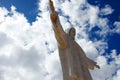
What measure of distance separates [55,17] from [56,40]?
129cm

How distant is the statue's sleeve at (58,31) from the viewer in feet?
58.9

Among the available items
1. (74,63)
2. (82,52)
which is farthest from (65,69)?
(82,52)

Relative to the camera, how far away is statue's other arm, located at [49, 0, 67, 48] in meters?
17.8

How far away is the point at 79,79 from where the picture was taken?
17.5m

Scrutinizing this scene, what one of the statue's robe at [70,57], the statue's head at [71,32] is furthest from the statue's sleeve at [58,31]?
the statue's head at [71,32]

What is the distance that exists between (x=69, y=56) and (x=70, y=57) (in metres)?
0.10

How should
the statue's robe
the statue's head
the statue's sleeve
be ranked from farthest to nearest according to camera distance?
the statue's head → the statue's sleeve → the statue's robe

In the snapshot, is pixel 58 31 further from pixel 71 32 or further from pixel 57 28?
pixel 71 32

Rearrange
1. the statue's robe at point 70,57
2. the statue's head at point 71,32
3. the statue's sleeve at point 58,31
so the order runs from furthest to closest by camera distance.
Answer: the statue's head at point 71,32 < the statue's sleeve at point 58,31 < the statue's robe at point 70,57

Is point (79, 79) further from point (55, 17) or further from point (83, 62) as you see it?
point (55, 17)

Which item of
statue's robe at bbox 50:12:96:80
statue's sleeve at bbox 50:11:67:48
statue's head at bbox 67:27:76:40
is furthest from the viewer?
statue's head at bbox 67:27:76:40

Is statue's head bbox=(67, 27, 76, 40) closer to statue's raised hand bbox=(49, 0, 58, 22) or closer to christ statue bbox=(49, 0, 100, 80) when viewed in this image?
christ statue bbox=(49, 0, 100, 80)

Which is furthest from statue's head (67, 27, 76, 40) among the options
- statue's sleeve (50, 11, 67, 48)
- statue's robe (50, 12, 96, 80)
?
statue's sleeve (50, 11, 67, 48)

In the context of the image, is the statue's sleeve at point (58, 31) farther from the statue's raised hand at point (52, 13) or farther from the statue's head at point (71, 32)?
the statue's head at point (71, 32)
